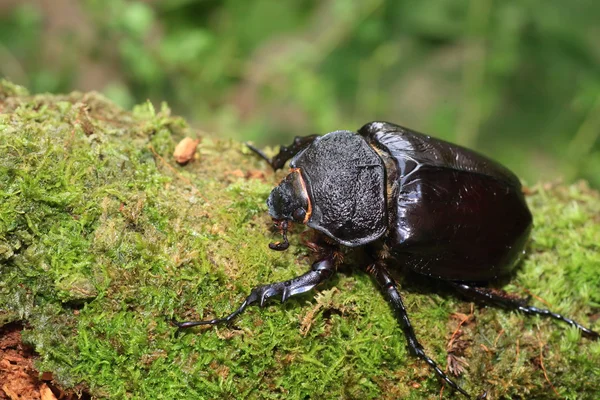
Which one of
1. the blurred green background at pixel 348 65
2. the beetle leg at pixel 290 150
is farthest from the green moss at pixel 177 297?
the blurred green background at pixel 348 65


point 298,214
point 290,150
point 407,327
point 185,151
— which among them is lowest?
point 407,327

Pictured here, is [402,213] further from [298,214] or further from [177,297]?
[177,297]

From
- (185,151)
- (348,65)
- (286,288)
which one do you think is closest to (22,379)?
(286,288)

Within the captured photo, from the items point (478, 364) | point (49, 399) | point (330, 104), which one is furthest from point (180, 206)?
point (330, 104)

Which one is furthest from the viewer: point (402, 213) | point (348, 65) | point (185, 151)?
point (348, 65)

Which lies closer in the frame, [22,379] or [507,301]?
[22,379]

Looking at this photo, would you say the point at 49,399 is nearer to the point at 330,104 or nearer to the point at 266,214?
the point at 266,214

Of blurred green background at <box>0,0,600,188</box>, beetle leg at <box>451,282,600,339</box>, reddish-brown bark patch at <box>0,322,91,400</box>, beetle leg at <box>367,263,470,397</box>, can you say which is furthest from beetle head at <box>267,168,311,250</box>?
blurred green background at <box>0,0,600,188</box>

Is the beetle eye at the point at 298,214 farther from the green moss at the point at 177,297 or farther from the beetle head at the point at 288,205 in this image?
the green moss at the point at 177,297
